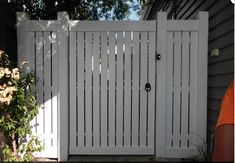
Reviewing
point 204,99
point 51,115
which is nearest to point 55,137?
point 51,115

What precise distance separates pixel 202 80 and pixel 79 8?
15.5 ft

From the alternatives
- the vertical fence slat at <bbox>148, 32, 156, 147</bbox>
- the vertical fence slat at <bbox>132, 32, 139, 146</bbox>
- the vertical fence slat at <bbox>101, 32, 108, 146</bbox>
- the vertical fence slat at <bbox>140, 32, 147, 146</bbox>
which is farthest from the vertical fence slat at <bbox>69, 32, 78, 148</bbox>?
the vertical fence slat at <bbox>148, 32, 156, 147</bbox>

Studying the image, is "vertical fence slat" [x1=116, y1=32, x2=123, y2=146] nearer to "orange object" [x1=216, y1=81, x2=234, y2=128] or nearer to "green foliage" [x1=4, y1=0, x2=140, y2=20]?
"green foliage" [x1=4, y1=0, x2=140, y2=20]

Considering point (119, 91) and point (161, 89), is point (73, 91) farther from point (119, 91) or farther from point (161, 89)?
point (161, 89)

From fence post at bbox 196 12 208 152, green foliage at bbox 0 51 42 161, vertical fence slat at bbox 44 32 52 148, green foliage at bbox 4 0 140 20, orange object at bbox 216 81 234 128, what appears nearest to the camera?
orange object at bbox 216 81 234 128

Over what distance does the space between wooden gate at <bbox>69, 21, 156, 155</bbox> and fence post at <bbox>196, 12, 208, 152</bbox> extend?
0.63m

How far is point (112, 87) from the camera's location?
17.1ft

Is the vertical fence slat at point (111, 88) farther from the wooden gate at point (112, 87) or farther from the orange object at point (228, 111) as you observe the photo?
the orange object at point (228, 111)

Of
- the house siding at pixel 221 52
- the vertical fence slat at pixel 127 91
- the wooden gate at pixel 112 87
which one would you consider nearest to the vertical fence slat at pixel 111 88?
the wooden gate at pixel 112 87

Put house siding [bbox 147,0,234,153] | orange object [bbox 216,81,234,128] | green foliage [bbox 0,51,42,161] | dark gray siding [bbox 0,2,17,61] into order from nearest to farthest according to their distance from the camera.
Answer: orange object [bbox 216,81,234,128] < house siding [bbox 147,0,234,153] < green foliage [bbox 0,51,42,161] < dark gray siding [bbox 0,2,17,61]

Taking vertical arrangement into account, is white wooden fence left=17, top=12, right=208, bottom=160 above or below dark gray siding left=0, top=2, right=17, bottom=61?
below

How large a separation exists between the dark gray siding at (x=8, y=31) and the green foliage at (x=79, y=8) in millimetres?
1183

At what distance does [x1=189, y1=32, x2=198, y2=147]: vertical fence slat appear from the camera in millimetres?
5125

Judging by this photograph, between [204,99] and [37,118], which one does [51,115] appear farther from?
[204,99]
